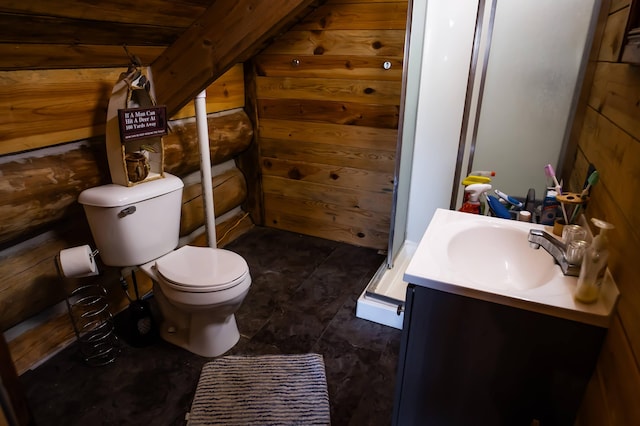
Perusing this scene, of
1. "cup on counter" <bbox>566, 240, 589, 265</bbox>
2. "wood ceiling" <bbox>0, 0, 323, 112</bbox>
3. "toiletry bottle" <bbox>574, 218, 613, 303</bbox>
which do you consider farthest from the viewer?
"wood ceiling" <bbox>0, 0, 323, 112</bbox>

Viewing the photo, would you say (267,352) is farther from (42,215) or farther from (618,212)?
(618,212)

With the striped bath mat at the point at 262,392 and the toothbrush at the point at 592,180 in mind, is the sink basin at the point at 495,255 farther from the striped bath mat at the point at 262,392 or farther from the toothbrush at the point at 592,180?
the striped bath mat at the point at 262,392

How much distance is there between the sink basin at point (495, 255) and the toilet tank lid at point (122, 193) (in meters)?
1.35

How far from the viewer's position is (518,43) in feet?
6.70

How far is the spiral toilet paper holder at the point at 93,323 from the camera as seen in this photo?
1.92 meters

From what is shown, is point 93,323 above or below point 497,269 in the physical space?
below

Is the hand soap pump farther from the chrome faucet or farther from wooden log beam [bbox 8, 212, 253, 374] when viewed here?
wooden log beam [bbox 8, 212, 253, 374]

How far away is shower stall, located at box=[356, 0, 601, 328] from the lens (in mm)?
1971

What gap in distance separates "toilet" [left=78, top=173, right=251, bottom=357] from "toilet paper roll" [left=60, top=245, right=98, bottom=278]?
0.10 metres

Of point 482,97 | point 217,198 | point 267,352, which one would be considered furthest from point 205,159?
point 482,97

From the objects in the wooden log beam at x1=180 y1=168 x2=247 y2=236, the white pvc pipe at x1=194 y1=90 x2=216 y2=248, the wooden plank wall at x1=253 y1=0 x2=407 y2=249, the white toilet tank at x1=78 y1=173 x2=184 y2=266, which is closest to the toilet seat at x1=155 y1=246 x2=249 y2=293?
the white toilet tank at x1=78 y1=173 x2=184 y2=266

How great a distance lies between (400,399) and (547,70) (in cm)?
176

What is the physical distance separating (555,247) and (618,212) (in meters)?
0.23

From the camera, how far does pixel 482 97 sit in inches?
87.5
